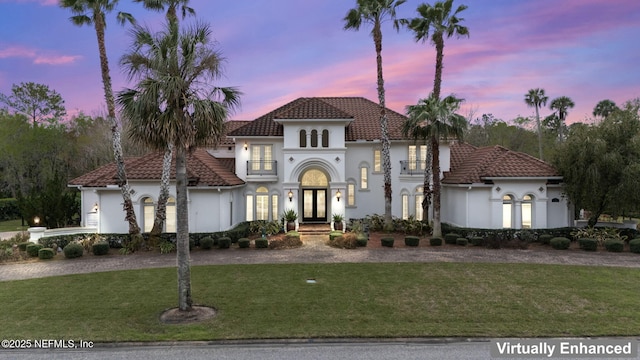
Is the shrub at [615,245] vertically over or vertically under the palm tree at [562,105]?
under

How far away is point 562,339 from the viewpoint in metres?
8.23

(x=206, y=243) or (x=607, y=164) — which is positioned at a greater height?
(x=607, y=164)

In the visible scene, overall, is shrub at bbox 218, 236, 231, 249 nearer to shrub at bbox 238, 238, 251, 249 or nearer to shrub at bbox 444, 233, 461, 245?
shrub at bbox 238, 238, 251, 249

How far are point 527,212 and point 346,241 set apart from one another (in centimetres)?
1170

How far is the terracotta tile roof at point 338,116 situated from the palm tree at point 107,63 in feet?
25.9

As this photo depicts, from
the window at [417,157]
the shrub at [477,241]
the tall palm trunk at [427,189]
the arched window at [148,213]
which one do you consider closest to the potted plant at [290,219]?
Answer: the arched window at [148,213]

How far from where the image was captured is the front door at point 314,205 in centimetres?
2644

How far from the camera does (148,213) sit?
67.7 feet

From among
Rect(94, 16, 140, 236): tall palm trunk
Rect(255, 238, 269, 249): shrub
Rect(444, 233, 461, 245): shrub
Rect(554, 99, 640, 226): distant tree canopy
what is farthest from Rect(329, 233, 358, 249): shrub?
Rect(554, 99, 640, 226): distant tree canopy

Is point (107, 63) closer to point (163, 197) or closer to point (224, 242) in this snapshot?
point (163, 197)

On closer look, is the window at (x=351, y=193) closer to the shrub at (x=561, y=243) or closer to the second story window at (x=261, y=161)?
the second story window at (x=261, y=161)

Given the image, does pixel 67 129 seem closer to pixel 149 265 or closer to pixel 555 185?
pixel 149 265

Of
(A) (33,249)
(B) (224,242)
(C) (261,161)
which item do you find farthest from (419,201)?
(A) (33,249)

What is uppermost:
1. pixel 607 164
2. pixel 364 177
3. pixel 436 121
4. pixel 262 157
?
pixel 436 121
